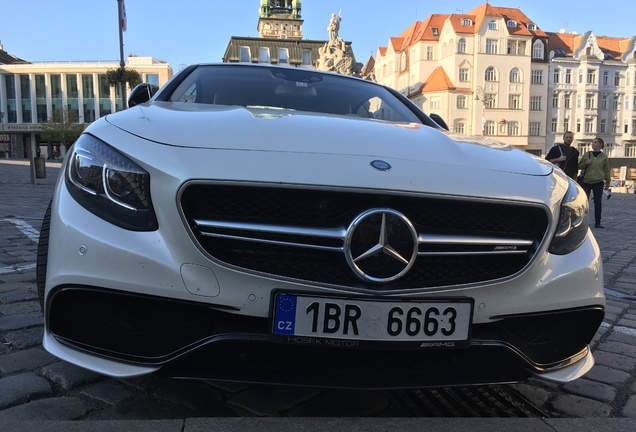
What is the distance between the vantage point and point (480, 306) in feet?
5.49

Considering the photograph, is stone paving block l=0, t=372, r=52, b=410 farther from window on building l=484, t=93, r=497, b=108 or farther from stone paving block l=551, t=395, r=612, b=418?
window on building l=484, t=93, r=497, b=108

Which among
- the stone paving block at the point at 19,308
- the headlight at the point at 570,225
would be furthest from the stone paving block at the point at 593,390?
the stone paving block at the point at 19,308

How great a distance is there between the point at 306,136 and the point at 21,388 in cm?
146

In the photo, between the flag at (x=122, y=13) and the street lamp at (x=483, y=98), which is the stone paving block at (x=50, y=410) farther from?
the street lamp at (x=483, y=98)

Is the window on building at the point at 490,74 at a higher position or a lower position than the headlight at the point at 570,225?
higher

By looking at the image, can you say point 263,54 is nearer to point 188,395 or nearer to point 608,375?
point 608,375

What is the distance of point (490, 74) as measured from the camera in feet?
186

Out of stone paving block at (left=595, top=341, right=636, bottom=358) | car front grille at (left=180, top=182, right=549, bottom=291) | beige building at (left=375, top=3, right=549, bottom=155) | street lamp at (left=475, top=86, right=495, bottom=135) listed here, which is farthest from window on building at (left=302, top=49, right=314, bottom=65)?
car front grille at (left=180, top=182, right=549, bottom=291)

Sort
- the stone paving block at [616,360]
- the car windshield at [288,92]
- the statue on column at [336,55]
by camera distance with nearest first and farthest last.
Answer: the stone paving block at [616,360] < the car windshield at [288,92] < the statue on column at [336,55]

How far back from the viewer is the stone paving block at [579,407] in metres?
2.04

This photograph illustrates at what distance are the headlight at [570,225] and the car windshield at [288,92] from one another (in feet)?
3.74

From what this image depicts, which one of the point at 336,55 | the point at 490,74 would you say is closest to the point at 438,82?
the point at 490,74

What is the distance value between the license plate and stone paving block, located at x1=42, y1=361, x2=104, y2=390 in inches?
40.4

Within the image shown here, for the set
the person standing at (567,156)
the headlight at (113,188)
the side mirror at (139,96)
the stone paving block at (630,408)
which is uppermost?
the side mirror at (139,96)
